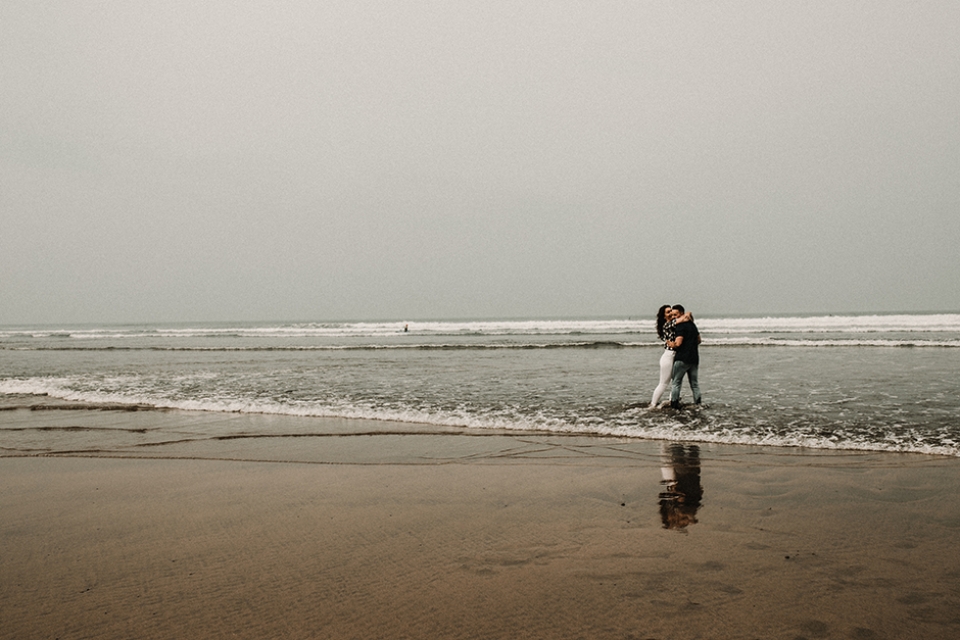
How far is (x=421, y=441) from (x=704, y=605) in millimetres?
5494

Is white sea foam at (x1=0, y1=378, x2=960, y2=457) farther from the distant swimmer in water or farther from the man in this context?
the man

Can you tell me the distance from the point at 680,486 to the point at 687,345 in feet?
18.1

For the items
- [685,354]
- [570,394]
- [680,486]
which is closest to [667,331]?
[685,354]

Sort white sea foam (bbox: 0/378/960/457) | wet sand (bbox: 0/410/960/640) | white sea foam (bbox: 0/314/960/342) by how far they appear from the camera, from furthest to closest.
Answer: white sea foam (bbox: 0/314/960/342)
white sea foam (bbox: 0/378/960/457)
wet sand (bbox: 0/410/960/640)

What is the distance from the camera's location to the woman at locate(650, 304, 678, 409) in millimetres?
10445

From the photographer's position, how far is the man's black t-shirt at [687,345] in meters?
10.6

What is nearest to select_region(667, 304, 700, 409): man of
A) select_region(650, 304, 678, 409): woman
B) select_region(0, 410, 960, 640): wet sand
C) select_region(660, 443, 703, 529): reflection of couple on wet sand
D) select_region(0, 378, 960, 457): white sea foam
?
select_region(650, 304, 678, 409): woman

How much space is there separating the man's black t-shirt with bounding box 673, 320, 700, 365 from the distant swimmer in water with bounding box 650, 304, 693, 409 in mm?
90

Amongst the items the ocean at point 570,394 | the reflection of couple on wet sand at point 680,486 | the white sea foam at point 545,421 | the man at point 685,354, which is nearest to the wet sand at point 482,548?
the reflection of couple on wet sand at point 680,486

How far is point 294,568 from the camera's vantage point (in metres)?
3.82

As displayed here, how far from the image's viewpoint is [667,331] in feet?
35.7

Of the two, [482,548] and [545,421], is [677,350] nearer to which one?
[545,421]

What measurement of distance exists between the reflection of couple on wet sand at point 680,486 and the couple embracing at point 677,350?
302 centimetres

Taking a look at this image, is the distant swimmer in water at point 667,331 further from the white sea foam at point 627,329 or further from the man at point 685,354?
the white sea foam at point 627,329
